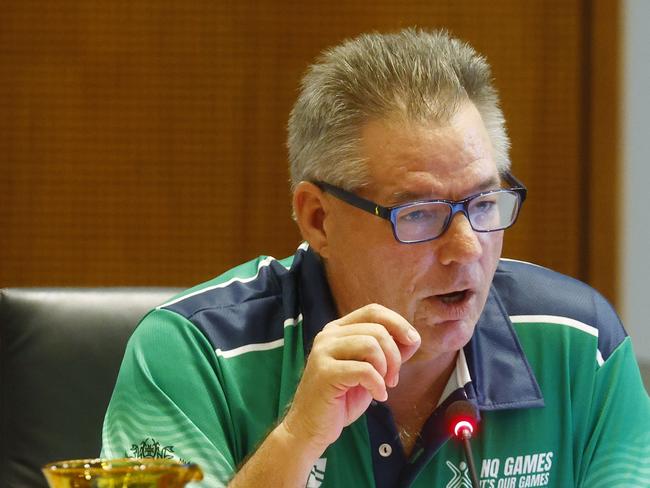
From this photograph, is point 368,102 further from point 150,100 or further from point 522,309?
point 150,100

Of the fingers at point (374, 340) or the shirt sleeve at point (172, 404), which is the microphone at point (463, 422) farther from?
the shirt sleeve at point (172, 404)

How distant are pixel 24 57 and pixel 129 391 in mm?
1714

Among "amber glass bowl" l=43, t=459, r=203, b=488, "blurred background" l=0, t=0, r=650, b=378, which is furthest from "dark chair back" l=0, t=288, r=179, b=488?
"blurred background" l=0, t=0, r=650, b=378

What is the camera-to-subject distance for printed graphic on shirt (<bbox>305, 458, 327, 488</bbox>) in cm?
167

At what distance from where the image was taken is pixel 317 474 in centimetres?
168

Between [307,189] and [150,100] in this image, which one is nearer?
[307,189]

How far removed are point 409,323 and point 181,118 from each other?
5.45ft

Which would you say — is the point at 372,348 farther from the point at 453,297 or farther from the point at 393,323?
the point at 453,297

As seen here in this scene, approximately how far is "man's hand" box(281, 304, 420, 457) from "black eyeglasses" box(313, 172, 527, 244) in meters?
0.26

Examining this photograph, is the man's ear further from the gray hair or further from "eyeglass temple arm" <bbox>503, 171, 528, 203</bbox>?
"eyeglass temple arm" <bbox>503, 171, 528, 203</bbox>

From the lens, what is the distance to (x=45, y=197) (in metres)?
3.13

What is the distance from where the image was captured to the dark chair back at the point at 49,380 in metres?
1.89

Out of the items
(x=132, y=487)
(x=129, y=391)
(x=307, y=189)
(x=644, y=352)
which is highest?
(x=307, y=189)

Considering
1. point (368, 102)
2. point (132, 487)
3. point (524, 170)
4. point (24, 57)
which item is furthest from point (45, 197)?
point (132, 487)
